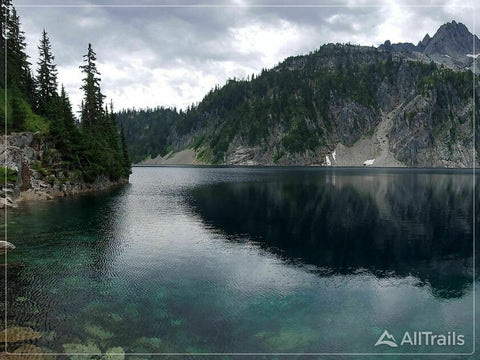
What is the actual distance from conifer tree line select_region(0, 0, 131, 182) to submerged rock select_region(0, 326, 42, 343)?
2669 inches

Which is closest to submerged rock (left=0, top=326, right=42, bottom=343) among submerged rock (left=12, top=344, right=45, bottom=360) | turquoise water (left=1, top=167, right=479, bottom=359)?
turquoise water (left=1, top=167, right=479, bottom=359)

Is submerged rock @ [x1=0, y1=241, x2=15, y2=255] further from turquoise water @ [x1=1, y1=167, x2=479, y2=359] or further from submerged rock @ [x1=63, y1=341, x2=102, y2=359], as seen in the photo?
submerged rock @ [x1=63, y1=341, x2=102, y2=359]

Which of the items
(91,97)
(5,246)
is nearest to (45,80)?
(91,97)

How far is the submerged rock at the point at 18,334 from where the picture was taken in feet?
65.5

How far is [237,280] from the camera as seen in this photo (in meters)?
31.2

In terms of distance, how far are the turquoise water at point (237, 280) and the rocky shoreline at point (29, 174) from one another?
9441mm

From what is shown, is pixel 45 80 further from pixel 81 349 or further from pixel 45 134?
pixel 81 349

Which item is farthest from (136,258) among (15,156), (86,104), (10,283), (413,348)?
(86,104)

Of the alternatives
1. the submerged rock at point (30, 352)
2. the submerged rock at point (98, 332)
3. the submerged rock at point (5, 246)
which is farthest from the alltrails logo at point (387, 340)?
the submerged rock at point (5, 246)

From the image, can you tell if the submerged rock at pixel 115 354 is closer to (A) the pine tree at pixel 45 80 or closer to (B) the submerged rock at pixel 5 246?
(B) the submerged rock at pixel 5 246

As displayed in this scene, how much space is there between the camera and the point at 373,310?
25.5 metres

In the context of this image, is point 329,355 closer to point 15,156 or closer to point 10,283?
A: point 10,283

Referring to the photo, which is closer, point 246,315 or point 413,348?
point 413,348

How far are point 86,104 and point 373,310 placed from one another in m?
109
